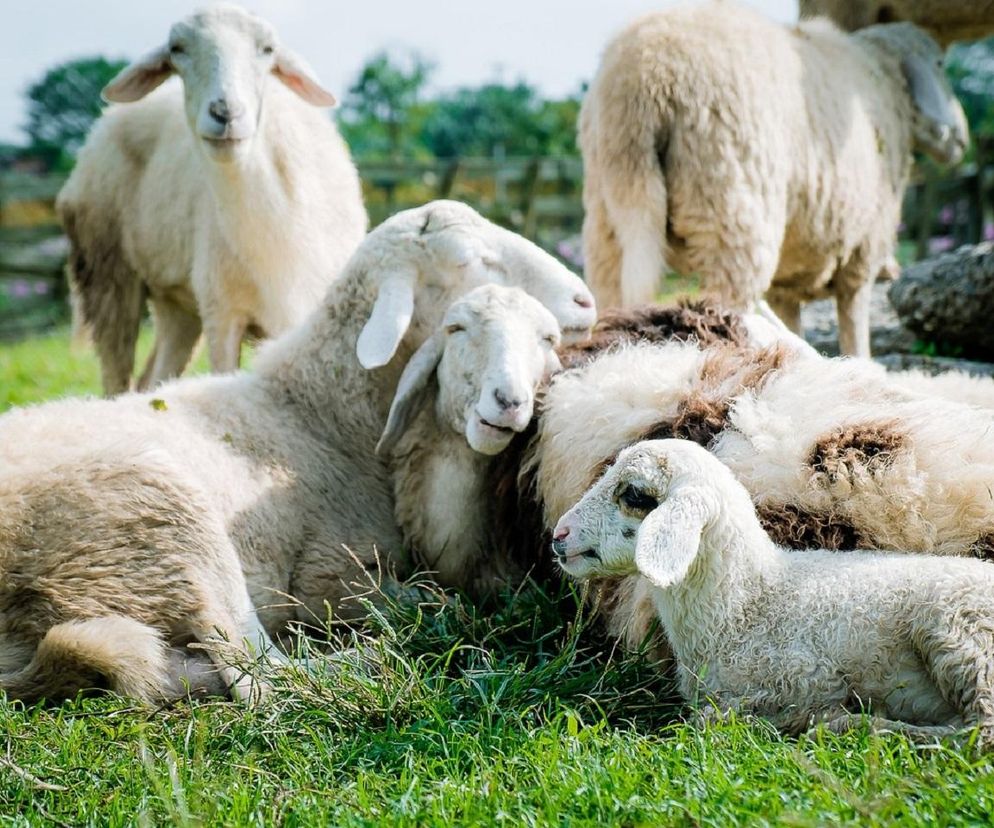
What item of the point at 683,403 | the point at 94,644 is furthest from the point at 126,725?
the point at 683,403

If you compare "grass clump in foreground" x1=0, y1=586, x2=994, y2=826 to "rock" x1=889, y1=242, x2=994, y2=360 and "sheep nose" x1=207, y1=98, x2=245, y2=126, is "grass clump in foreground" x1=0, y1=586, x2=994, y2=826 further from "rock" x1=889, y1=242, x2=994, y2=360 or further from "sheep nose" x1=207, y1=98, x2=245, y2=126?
"rock" x1=889, y1=242, x2=994, y2=360

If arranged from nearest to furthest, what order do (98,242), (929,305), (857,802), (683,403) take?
(857,802) < (683,403) < (929,305) < (98,242)

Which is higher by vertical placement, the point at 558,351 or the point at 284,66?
the point at 284,66

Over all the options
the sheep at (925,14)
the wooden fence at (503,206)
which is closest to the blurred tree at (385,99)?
the wooden fence at (503,206)

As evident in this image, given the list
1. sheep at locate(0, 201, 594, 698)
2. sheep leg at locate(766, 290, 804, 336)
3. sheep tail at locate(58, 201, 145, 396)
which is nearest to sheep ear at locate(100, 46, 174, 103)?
sheep tail at locate(58, 201, 145, 396)

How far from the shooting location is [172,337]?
785 centimetres

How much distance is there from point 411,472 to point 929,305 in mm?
3798

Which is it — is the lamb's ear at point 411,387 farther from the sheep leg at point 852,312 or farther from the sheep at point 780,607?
the sheep leg at point 852,312

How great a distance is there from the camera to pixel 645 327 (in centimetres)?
468

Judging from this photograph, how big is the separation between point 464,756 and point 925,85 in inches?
260

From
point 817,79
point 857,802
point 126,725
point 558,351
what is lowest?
point 126,725

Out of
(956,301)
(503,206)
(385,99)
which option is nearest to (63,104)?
(385,99)

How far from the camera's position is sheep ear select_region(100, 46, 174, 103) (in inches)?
249

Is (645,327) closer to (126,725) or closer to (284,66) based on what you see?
(126,725)
